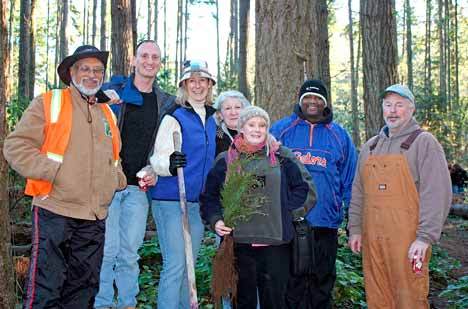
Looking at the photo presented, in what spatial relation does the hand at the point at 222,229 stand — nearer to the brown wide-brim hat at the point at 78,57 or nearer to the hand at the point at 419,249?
the hand at the point at 419,249

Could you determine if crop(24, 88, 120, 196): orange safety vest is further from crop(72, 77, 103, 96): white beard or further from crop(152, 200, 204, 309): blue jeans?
crop(152, 200, 204, 309): blue jeans

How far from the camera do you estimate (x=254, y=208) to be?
4.07m

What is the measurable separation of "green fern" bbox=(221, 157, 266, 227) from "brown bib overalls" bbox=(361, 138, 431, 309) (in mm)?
1026

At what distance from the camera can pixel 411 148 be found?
4.27 meters

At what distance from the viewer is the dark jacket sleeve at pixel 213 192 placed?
4.21 metres

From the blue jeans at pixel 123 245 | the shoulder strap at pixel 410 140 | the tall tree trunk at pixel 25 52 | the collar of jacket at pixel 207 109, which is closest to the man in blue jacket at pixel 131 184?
the blue jeans at pixel 123 245

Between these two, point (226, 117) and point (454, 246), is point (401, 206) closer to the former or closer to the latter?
point (226, 117)

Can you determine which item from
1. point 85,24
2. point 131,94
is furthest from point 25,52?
point 85,24

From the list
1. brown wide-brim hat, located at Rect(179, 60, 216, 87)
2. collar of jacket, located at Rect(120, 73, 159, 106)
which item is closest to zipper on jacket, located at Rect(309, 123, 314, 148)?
brown wide-brim hat, located at Rect(179, 60, 216, 87)

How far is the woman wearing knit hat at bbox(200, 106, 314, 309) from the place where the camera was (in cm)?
406

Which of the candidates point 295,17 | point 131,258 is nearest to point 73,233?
point 131,258

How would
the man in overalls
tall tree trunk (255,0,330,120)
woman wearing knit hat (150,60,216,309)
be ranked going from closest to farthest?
the man in overalls < woman wearing knit hat (150,60,216,309) < tall tree trunk (255,0,330,120)

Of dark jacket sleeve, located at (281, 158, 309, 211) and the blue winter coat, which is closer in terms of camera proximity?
dark jacket sleeve, located at (281, 158, 309, 211)

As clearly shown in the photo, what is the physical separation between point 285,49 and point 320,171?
164 cm
